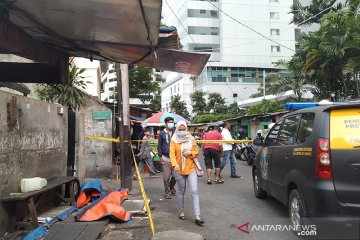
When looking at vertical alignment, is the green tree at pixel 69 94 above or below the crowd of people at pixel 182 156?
above

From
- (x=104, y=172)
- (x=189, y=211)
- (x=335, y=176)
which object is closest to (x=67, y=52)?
(x=189, y=211)

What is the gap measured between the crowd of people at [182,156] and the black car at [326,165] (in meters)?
1.70

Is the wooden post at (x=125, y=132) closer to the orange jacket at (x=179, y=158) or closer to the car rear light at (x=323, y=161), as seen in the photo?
the orange jacket at (x=179, y=158)

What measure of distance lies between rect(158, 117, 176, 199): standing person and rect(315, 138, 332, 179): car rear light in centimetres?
458

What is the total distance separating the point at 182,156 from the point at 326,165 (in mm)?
2733

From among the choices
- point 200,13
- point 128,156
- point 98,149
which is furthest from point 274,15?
point 128,156

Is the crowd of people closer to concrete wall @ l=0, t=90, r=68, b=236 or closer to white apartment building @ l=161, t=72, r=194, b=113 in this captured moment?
concrete wall @ l=0, t=90, r=68, b=236

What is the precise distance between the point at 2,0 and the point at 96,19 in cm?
98

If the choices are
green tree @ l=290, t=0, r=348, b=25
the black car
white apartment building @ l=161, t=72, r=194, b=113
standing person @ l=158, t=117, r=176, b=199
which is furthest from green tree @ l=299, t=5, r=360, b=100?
white apartment building @ l=161, t=72, r=194, b=113

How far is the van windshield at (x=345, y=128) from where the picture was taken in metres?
4.61

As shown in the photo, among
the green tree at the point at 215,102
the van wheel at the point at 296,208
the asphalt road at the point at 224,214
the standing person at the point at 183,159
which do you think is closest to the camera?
the van wheel at the point at 296,208

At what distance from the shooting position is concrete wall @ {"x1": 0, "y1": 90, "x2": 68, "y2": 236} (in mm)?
5598

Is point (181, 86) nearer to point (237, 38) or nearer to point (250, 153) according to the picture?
point (237, 38)

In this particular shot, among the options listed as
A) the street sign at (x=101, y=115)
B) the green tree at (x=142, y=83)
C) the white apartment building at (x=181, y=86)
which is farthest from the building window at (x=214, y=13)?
the street sign at (x=101, y=115)
